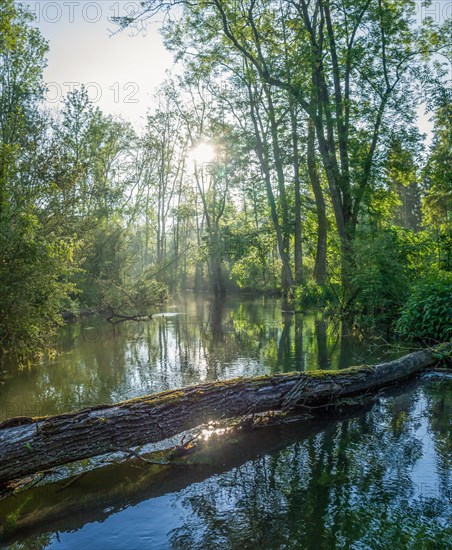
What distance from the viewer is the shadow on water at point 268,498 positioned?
3.65 meters

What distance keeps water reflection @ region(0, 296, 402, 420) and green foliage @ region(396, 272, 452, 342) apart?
4.16ft

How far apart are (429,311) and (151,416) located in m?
8.45

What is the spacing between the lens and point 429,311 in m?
11.1

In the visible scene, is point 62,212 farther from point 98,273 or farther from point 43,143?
point 98,273

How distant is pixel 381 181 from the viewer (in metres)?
17.2

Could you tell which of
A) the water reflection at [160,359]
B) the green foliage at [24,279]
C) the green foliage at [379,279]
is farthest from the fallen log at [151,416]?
the green foliage at [379,279]

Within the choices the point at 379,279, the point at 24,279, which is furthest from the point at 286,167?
the point at 24,279

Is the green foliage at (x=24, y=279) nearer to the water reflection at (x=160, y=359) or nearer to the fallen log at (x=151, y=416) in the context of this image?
the water reflection at (x=160, y=359)

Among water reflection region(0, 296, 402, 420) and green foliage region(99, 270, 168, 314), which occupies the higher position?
green foliage region(99, 270, 168, 314)

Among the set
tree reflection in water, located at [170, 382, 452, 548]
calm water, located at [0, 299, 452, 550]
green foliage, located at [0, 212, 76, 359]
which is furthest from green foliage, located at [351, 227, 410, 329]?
green foliage, located at [0, 212, 76, 359]

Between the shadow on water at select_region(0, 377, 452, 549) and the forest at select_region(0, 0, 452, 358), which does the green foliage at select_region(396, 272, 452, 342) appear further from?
the shadow on water at select_region(0, 377, 452, 549)

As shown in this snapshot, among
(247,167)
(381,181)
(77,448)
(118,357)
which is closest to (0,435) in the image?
(77,448)

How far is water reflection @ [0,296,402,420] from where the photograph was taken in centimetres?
802

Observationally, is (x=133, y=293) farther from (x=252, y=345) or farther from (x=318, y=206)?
(x=252, y=345)
